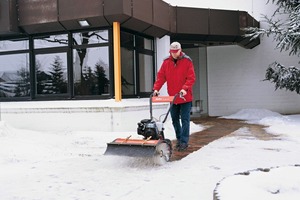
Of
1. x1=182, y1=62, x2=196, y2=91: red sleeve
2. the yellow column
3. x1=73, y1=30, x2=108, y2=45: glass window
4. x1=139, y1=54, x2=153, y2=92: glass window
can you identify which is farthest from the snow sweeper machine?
x1=139, y1=54, x2=153, y2=92: glass window

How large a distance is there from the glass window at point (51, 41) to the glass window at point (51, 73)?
0.78 feet

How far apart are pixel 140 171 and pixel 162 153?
45 cm

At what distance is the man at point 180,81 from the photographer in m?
5.16

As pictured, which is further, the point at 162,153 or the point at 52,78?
the point at 52,78

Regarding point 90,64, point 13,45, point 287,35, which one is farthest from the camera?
point 287,35

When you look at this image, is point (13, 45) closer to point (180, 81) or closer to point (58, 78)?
point (58, 78)

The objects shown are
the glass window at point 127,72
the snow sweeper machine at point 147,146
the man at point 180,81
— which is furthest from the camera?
the glass window at point 127,72

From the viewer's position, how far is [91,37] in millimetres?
8344

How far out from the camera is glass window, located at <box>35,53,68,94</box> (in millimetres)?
8602

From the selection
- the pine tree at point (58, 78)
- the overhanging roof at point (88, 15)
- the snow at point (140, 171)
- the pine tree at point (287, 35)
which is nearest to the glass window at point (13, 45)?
the overhanging roof at point (88, 15)

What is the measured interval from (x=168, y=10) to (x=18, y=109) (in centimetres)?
502

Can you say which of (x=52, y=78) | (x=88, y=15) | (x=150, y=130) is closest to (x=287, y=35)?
(x=88, y=15)

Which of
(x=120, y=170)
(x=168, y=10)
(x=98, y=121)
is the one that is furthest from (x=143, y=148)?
(x=168, y=10)

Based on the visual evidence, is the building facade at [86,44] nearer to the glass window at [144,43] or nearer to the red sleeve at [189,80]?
the glass window at [144,43]
